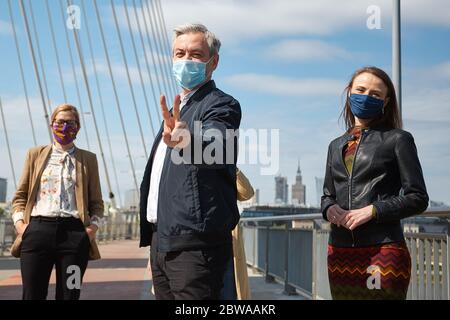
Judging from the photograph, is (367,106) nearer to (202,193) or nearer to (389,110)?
(389,110)

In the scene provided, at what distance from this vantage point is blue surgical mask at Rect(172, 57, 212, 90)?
265cm

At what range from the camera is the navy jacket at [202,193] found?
235cm

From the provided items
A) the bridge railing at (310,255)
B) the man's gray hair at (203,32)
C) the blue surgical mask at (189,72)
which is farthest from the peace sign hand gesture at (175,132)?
the bridge railing at (310,255)

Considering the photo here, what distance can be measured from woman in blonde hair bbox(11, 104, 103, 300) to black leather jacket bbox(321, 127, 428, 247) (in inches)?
74.3

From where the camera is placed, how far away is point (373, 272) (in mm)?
2555

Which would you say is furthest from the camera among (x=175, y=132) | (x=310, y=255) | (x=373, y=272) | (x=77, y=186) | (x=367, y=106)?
(x=310, y=255)

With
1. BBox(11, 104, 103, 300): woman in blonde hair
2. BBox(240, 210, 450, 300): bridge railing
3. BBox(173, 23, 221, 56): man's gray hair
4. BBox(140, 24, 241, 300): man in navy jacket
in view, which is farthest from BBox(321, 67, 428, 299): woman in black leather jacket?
BBox(11, 104, 103, 300): woman in blonde hair

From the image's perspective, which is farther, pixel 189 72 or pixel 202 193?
pixel 189 72

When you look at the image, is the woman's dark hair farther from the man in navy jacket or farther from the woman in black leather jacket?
the man in navy jacket

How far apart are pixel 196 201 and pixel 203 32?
2.58 ft

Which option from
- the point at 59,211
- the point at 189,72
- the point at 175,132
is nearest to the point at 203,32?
the point at 189,72

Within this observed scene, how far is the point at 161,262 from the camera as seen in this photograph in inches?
98.8

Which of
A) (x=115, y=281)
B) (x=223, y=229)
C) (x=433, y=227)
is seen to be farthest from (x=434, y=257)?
(x=115, y=281)
